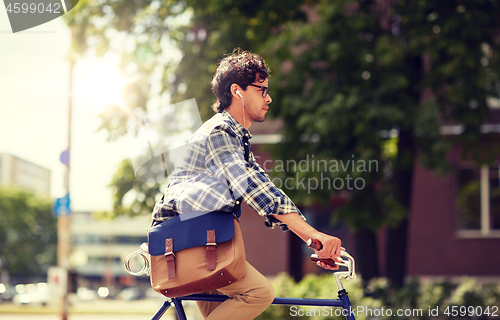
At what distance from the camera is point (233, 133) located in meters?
2.10

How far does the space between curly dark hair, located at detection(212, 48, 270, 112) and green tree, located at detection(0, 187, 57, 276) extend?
55645mm

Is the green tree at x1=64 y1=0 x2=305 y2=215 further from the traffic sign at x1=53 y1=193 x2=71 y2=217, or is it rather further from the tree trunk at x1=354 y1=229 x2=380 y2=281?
the tree trunk at x1=354 y1=229 x2=380 y2=281

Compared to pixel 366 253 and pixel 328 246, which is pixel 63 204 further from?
pixel 328 246

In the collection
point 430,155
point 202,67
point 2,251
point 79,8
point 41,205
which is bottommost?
point 2,251

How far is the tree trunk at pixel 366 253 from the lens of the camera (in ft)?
30.3

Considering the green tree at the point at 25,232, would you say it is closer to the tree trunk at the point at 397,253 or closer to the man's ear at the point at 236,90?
the tree trunk at the point at 397,253

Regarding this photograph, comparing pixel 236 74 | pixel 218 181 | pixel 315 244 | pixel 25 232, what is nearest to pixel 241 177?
pixel 218 181

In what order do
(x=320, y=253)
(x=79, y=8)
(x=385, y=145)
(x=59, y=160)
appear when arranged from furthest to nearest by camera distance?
(x=59, y=160), (x=79, y=8), (x=385, y=145), (x=320, y=253)

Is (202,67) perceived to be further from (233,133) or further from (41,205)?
(41,205)

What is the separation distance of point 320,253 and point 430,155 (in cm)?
619

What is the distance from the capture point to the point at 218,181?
2.07 meters

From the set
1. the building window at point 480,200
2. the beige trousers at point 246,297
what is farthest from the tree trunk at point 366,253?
the building window at point 480,200

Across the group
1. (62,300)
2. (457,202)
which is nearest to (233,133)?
(62,300)

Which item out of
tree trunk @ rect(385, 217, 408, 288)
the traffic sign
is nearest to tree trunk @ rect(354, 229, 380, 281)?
tree trunk @ rect(385, 217, 408, 288)
